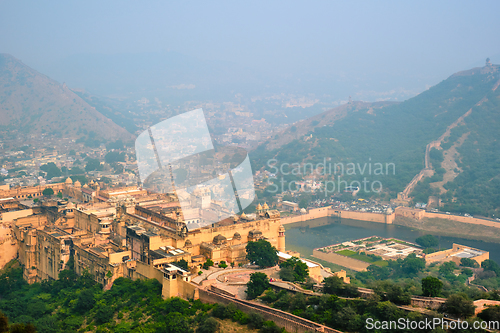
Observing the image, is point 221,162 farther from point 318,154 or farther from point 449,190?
point 449,190

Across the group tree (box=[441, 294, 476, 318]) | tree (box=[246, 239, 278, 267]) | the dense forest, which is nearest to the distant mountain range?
the dense forest

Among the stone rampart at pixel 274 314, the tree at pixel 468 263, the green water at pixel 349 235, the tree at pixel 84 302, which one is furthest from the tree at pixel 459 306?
the green water at pixel 349 235

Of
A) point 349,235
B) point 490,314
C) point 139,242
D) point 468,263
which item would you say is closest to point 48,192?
point 139,242

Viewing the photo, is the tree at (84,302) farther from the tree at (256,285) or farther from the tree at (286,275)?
the tree at (286,275)

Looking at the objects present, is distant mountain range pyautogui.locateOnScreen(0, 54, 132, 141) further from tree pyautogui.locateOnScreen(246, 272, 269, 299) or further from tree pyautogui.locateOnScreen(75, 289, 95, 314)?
tree pyautogui.locateOnScreen(246, 272, 269, 299)

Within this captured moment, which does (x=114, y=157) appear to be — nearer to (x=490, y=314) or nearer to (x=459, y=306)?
(x=459, y=306)
